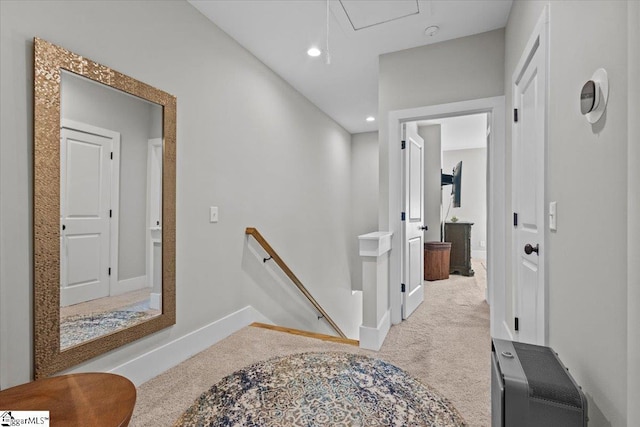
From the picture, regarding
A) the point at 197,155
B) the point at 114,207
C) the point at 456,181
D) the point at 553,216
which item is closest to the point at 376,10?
the point at 197,155

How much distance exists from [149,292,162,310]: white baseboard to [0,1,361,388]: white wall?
159mm

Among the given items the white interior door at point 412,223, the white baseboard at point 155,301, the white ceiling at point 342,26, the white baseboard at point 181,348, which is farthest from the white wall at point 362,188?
the white baseboard at point 155,301

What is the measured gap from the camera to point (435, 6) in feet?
7.59

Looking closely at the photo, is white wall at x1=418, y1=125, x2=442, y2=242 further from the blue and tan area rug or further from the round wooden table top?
the round wooden table top

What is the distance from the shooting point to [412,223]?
3.29m

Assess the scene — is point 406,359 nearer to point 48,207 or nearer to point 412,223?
point 412,223

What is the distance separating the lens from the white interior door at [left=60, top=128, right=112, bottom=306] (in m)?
1.56

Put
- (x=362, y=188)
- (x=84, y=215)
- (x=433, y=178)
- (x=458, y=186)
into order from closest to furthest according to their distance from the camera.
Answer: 1. (x=84, y=215)
2. (x=433, y=178)
3. (x=362, y=188)
4. (x=458, y=186)

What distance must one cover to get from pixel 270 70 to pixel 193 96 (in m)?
1.25

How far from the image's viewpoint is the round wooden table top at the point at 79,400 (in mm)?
896

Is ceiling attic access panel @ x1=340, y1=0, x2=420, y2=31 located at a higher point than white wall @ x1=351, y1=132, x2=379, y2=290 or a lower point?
higher

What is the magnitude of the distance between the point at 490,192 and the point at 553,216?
4.45 ft

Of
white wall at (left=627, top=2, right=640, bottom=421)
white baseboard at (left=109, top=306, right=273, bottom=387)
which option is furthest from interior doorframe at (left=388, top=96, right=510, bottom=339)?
white wall at (left=627, top=2, right=640, bottom=421)

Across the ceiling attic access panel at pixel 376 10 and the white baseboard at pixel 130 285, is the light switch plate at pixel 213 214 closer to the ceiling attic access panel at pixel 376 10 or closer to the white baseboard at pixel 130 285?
the white baseboard at pixel 130 285
